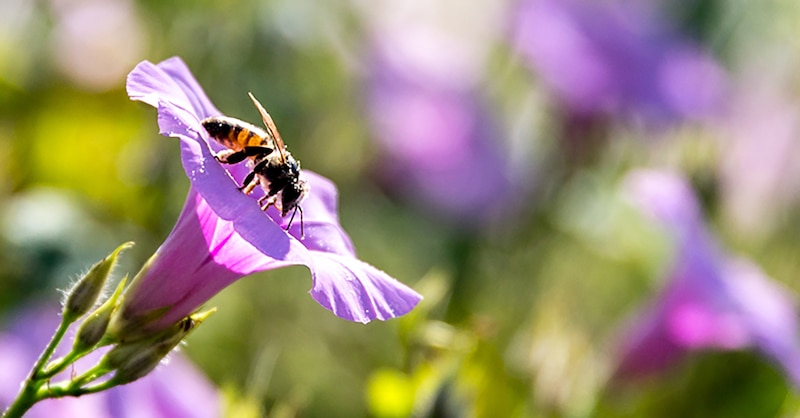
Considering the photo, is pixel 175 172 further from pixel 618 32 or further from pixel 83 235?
pixel 618 32

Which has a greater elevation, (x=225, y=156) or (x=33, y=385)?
(x=225, y=156)

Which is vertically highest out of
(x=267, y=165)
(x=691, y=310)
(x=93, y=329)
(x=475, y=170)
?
(x=267, y=165)

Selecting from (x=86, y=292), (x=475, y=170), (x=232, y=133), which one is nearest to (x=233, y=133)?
(x=232, y=133)

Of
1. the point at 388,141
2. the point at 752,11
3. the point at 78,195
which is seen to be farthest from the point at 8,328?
the point at 752,11

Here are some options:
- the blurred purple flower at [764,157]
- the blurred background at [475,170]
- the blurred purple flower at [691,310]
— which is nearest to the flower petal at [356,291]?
the blurred background at [475,170]

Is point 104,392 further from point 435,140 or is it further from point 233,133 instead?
point 435,140

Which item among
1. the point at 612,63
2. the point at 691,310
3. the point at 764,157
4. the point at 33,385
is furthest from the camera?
the point at 764,157

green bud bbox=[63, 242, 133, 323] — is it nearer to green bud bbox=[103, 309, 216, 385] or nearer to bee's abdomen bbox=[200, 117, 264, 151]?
green bud bbox=[103, 309, 216, 385]
